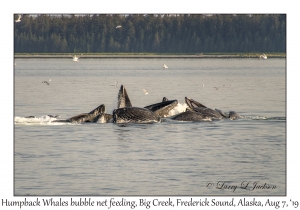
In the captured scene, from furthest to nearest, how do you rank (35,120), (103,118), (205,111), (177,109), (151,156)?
(177,109), (205,111), (35,120), (103,118), (151,156)

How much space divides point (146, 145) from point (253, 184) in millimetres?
5865

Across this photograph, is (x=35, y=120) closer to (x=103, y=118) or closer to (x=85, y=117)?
(x=85, y=117)

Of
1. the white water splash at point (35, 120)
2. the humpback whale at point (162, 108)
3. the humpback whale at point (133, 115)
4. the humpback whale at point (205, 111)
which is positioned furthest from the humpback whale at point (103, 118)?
the humpback whale at point (205, 111)

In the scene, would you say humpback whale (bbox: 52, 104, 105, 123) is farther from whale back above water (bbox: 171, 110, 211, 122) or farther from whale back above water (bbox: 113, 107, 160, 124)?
whale back above water (bbox: 171, 110, 211, 122)

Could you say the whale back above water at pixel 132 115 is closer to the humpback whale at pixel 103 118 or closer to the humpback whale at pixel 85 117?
the humpback whale at pixel 103 118

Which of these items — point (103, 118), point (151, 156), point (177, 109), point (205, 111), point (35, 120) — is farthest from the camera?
point (177, 109)

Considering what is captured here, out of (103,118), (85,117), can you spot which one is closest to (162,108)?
(103,118)

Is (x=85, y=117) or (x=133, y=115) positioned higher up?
(x=133, y=115)

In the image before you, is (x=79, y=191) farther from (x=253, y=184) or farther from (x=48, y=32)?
(x=48, y=32)

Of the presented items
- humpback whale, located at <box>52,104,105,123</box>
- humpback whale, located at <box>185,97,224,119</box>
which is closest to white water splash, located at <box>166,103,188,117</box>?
humpback whale, located at <box>185,97,224,119</box>

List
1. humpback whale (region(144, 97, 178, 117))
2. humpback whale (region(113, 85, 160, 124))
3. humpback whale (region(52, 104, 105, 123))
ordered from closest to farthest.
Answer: humpback whale (region(113, 85, 160, 124)) < humpback whale (region(52, 104, 105, 123)) < humpback whale (region(144, 97, 178, 117))

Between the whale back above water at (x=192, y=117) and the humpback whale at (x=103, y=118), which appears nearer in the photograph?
the humpback whale at (x=103, y=118)

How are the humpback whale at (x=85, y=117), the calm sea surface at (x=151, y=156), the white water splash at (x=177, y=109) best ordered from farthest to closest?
1. the white water splash at (x=177, y=109)
2. the humpback whale at (x=85, y=117)
3. the calm sea surface at (x=151, y=156)
